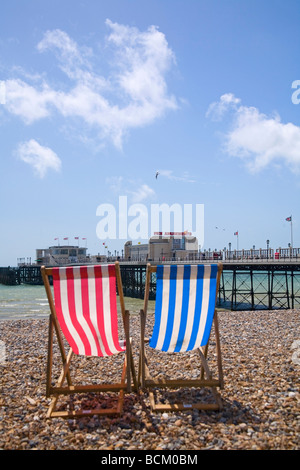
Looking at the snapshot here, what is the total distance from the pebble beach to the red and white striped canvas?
0.57 metres

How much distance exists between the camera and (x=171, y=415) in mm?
3148

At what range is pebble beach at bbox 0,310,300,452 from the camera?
2717 mm

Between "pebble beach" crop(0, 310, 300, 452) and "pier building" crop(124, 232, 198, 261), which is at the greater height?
"pier building" crop(124, 232, 198, 261)

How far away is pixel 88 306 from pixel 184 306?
90 cm

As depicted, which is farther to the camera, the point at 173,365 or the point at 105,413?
the point at 173,365

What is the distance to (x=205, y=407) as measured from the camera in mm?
3232

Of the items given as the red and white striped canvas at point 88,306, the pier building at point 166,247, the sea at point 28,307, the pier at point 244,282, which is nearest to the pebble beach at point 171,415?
the red and white striped canvas at point 88,306

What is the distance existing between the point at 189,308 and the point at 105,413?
1.17 metres

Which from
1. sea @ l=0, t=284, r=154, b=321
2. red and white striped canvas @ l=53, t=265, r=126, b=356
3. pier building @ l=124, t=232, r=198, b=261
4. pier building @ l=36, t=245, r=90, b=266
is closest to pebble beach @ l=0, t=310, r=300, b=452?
red and white striped canvas @ l=53, t=265, r=126, b=356

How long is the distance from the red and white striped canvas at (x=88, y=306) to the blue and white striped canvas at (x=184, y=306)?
0.43 m

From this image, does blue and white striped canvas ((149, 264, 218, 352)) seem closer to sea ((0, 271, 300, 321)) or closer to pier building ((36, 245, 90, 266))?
sea ((0, 271, 300, 321))

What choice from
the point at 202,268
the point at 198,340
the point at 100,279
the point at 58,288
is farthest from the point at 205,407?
the point at 58,288

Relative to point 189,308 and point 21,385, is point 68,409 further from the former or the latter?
point 189,308

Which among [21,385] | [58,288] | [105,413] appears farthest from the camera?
[21,385]
